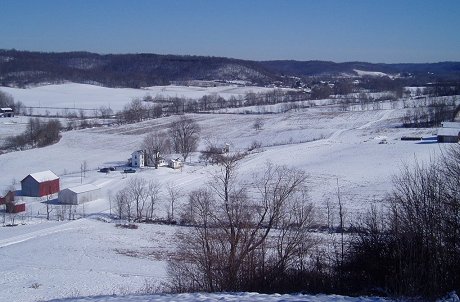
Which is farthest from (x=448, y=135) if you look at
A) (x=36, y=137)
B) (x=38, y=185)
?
(x=36, y=137)

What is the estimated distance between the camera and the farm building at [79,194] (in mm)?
19906

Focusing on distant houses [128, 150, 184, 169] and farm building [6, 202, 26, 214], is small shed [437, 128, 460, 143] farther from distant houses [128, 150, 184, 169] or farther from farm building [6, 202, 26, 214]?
farm building [6, 202, 26, 214]

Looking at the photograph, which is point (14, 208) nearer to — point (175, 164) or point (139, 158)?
point (139, 158)

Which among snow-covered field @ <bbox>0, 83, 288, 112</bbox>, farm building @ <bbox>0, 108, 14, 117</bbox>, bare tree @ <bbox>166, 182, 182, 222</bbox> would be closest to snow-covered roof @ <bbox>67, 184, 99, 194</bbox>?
bare tree @ <bbox>166, 182, 182, 222</bbox>

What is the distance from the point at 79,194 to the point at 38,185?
8.24 feet

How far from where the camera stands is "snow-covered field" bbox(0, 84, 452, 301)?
11758 mm

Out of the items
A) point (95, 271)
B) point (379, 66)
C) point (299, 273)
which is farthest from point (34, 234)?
point (379, 66)

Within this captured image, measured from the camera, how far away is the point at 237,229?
24.6 ft

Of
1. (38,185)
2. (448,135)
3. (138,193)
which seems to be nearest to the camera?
(138,193)

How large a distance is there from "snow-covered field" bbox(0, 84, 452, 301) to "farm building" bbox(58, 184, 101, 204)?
43cm

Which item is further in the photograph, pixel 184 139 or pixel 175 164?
pixel 184 139

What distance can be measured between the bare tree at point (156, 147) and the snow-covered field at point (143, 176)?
64.5 inches

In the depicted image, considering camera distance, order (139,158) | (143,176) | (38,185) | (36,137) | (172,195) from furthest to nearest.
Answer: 1. (36,137)
2. (139,158)
3. (143,176)
4. (38,185)
5. (172,195)

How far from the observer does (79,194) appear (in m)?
19.9
